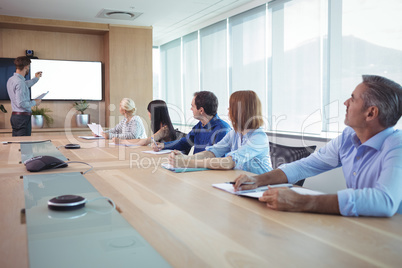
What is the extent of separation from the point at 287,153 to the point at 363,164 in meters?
1.01

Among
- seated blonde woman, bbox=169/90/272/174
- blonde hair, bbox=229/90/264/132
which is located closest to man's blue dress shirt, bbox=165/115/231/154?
seated blonde woman, bbox=169/90/272/174

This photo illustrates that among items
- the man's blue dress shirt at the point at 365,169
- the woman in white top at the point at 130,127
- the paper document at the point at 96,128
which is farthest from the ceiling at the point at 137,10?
the man's blue dress shirt at the point at 365,169

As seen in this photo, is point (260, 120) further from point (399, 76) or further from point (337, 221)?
point (399, 76)

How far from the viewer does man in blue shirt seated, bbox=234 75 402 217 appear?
1393 mm

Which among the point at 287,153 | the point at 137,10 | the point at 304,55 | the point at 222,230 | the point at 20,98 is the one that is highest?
the point at 137,10

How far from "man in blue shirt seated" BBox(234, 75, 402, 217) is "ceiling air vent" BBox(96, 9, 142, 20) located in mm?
5067

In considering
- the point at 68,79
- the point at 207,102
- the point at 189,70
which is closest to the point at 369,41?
the point at 207,102

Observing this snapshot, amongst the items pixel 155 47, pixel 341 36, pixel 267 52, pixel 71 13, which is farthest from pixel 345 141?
pixel 155 47

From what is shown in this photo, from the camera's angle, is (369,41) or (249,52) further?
(249,52)

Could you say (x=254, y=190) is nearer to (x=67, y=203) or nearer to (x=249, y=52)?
(x=67, y=203)

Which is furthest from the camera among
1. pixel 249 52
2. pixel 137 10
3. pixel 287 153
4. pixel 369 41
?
pixel 137 10

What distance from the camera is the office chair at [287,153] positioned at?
2568 mm

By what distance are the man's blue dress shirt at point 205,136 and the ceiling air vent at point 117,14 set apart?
3.36 m

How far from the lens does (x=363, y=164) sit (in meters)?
1.73
